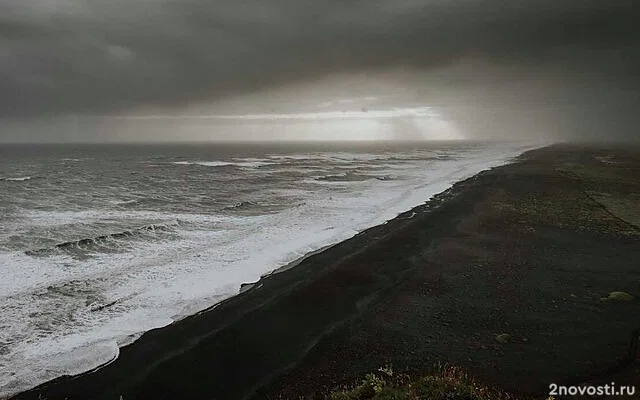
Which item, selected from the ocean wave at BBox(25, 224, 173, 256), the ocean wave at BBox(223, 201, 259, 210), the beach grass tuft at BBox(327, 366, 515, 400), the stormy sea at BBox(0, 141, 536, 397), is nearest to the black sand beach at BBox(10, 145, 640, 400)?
the beach grass tuft at BBox(327, 366, 515, 400)

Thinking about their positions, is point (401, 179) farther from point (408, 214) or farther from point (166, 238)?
point (166, 238)

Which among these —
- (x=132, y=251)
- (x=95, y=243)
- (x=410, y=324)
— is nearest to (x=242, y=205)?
(x=95, y=243)

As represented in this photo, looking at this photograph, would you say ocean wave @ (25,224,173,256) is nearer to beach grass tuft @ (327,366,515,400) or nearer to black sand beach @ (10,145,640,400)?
black sand beach @ (10,145,640,400)

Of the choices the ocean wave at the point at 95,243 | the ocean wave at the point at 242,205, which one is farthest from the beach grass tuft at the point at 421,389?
the ocean wave at the point at 242,205

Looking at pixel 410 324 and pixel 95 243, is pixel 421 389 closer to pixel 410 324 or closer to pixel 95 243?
pixel 410 324

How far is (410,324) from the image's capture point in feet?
51.4

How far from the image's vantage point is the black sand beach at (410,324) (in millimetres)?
12305

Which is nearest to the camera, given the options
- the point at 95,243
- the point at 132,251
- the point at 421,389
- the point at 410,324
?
the point at 421,389

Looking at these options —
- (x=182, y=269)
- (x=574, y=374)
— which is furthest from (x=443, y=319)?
(x=182, y=269)

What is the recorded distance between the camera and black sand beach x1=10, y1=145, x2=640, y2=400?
40.4 ft

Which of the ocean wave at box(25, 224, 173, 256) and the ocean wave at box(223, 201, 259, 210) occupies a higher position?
the ocean wave at box(223, 201, 259, 210)

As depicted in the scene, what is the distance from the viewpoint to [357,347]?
1423 centimetres

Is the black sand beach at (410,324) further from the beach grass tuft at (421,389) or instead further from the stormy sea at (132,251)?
the stormy sea at (132,251)

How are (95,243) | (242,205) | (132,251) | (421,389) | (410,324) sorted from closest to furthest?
1. (421,389)
2. (410,324)
3. (132,251)
4. (95,243)
5. (242,205)
